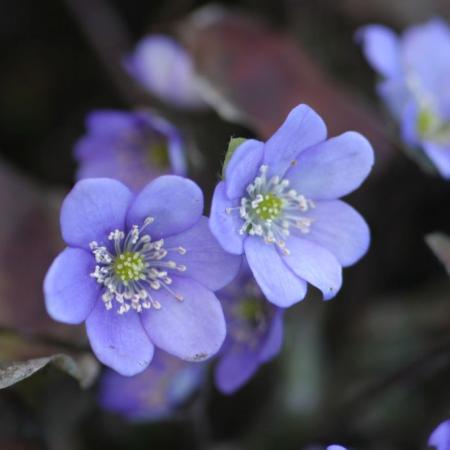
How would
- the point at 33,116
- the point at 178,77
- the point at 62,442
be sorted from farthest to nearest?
the point at 33,116 → the point at 178,77 → the point at 62,442

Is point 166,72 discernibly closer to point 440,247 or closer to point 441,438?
point 440,247

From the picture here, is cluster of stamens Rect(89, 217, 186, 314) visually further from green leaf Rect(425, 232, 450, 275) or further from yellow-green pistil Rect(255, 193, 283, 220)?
green leaf Rect(425, 232, 450, 275)

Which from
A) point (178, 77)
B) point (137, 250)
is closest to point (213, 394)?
point (137, 250)

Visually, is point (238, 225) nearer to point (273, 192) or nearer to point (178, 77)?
point (273, 192)

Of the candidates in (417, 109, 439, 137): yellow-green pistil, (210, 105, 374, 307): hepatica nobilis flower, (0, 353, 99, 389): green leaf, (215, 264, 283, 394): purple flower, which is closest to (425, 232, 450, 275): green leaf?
(210, 105, 374, 307): hepatica nobilis flower

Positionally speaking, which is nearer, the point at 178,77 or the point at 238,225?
the point at 238,225

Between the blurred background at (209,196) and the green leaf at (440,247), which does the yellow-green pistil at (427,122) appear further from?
the green leaf at (440,247)
